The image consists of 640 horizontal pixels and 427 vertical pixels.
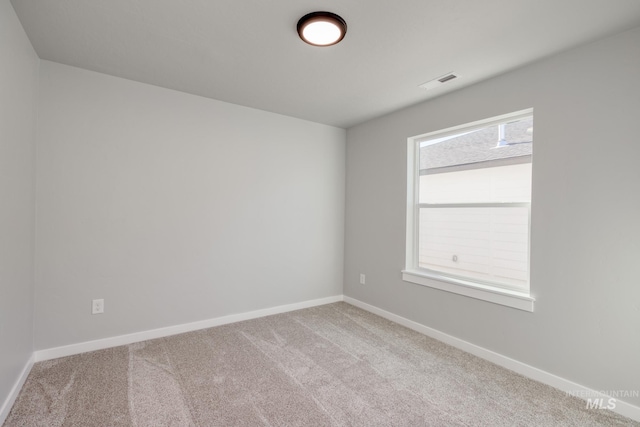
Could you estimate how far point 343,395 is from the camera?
6.67 ft

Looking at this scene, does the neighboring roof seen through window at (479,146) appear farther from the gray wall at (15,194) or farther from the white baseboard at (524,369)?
the gray wall at (15,194)

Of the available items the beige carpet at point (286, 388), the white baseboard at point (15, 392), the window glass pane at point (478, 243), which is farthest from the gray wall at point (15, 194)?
the window glass pane at point (478, 243)

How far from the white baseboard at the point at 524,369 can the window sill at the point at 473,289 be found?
0.44 m

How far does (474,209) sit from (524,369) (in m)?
1.37

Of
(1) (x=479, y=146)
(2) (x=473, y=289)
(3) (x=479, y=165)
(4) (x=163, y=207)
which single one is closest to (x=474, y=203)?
(3) (x=479, y=165)

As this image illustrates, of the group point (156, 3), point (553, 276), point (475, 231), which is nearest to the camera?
point (156, 3)

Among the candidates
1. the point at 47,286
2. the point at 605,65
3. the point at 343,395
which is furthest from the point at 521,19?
the point at 47,286

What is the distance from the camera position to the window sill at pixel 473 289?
2.37m

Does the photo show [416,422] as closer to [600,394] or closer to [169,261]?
[600,394]

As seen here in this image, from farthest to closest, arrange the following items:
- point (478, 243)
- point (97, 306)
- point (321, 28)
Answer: point (478, 243)
point (97, 306)
point (321, 28)

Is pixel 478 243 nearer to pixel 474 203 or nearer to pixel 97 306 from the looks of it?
pixel 474 203

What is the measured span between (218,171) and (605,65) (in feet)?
10.9

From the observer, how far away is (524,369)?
2332mm

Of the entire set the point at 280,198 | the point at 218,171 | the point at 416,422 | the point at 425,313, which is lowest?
the point at 416,422
